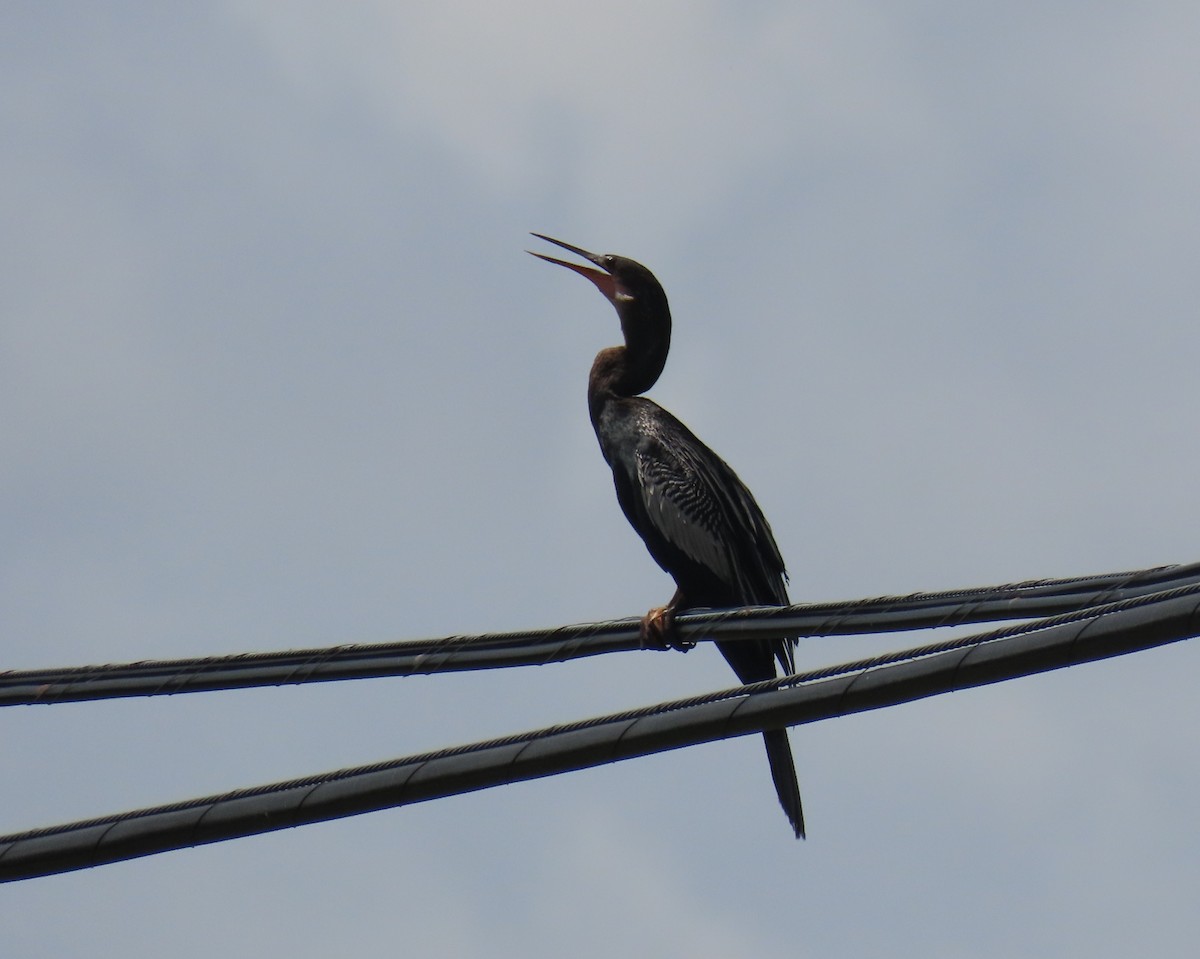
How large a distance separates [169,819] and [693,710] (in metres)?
1.20

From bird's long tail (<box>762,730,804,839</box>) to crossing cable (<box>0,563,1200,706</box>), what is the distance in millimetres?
1696

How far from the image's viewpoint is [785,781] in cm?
649

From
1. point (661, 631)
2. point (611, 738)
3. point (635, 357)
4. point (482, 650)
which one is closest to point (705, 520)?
point (635, 357)

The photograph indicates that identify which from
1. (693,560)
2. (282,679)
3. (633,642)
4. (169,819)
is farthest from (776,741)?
(169,819)

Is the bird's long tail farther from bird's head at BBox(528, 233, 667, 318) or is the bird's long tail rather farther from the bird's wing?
bird's head at BBox(528, 233, 667, 318)

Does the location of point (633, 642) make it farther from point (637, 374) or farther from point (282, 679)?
point (637, 374)

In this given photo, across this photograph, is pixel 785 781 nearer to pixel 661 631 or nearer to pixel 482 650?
pixel 661 631

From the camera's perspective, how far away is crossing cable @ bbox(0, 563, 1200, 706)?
12.3ft

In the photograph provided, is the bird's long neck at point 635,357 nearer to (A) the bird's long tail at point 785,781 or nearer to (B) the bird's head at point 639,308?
(B) the bird's head at point 639,308

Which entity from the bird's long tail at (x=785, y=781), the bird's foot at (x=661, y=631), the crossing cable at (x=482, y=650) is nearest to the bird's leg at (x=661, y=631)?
the bird's foot at (x=661, y=631)

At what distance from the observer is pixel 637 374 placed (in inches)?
308

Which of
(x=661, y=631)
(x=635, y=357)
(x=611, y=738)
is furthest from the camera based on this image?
(x=635, y=357)

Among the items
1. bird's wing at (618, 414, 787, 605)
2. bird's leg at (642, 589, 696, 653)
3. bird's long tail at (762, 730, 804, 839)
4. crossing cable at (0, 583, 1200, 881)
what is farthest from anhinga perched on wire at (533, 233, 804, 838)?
crossing cable at (0, 583, 1200, 881)

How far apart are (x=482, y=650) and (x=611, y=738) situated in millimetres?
801
